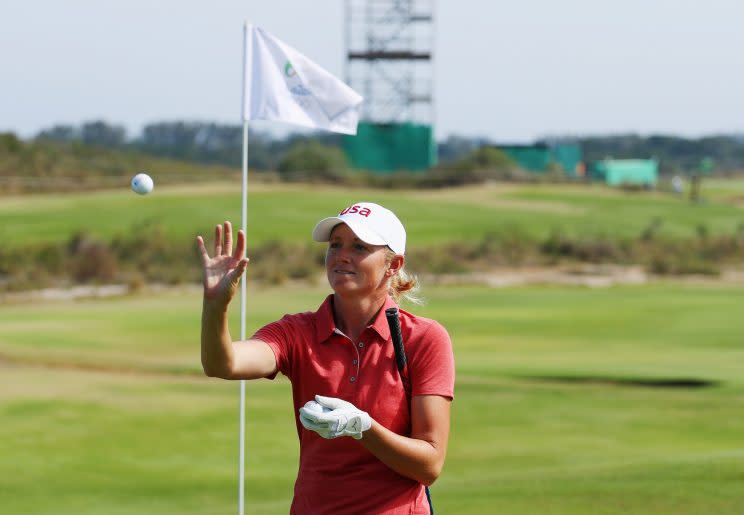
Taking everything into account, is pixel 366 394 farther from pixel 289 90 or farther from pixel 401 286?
pixel 289 90

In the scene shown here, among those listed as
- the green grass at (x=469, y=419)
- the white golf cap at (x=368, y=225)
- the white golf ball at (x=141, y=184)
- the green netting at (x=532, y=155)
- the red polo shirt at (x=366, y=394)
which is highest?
the white golf cap at (x=368, y=225)

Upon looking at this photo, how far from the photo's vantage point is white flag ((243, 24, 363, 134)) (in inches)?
341

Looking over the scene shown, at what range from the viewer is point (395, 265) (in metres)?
4.06

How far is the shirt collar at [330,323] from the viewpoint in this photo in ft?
12.9

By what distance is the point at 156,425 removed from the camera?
1232cm

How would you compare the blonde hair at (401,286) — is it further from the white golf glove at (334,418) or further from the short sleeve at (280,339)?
the white golf glove at (334,418)

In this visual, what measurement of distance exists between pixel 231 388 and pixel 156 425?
2189 mm

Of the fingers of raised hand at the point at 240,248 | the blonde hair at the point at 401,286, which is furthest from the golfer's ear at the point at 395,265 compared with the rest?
the fingers of raised hand at the point at 240,248

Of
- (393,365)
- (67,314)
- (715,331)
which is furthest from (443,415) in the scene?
(67,314)

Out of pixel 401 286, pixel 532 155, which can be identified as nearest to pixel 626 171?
pixel 532 155

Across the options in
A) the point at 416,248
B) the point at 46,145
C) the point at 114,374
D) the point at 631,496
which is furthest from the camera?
the point at 46,145

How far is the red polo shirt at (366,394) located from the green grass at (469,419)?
4579 mm

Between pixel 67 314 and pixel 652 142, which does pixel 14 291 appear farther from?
pixel 652 142

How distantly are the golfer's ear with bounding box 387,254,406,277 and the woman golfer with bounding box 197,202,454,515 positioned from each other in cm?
4
